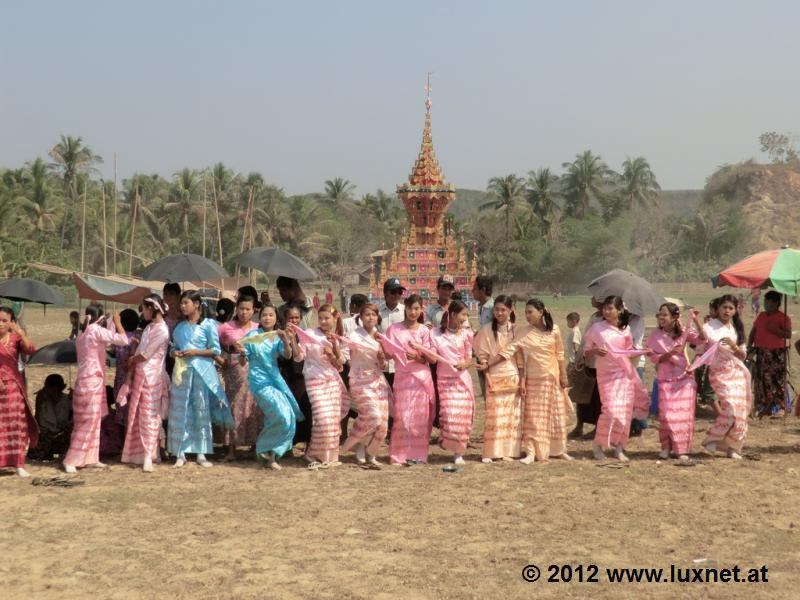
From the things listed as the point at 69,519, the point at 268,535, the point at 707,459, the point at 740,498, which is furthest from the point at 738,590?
the point at 69,519

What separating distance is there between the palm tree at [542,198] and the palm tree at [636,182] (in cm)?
1184

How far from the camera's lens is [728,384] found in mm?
8711

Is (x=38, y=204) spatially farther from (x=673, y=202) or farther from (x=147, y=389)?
(x=673, y=202)

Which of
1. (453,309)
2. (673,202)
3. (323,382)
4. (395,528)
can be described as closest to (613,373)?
(453,309)

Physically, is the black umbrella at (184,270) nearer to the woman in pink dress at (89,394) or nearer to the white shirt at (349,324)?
the woman in pink dress at (89,394)

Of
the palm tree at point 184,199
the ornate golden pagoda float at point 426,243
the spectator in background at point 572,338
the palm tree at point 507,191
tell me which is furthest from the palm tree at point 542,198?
the spectator in background at point 572,338

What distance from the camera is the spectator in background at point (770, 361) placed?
11039mm

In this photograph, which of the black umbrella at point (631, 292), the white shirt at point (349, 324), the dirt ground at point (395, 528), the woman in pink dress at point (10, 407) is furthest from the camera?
the white shirt at point (349, 324)

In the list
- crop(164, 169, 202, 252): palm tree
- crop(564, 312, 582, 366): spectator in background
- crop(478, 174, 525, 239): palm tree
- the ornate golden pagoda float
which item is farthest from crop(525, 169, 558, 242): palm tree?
crop(564, 312, 582, 366): spectator in background

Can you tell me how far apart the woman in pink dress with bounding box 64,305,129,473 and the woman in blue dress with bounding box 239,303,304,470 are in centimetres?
104

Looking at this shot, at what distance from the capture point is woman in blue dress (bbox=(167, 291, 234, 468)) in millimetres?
8398

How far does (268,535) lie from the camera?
6.29m

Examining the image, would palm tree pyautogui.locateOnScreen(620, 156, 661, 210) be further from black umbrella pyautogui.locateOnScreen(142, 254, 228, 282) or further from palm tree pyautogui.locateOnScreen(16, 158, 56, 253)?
black umbrella pyautogui.locateOnScreen(142, 254, 228, 282)

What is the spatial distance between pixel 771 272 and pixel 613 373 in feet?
5.95
